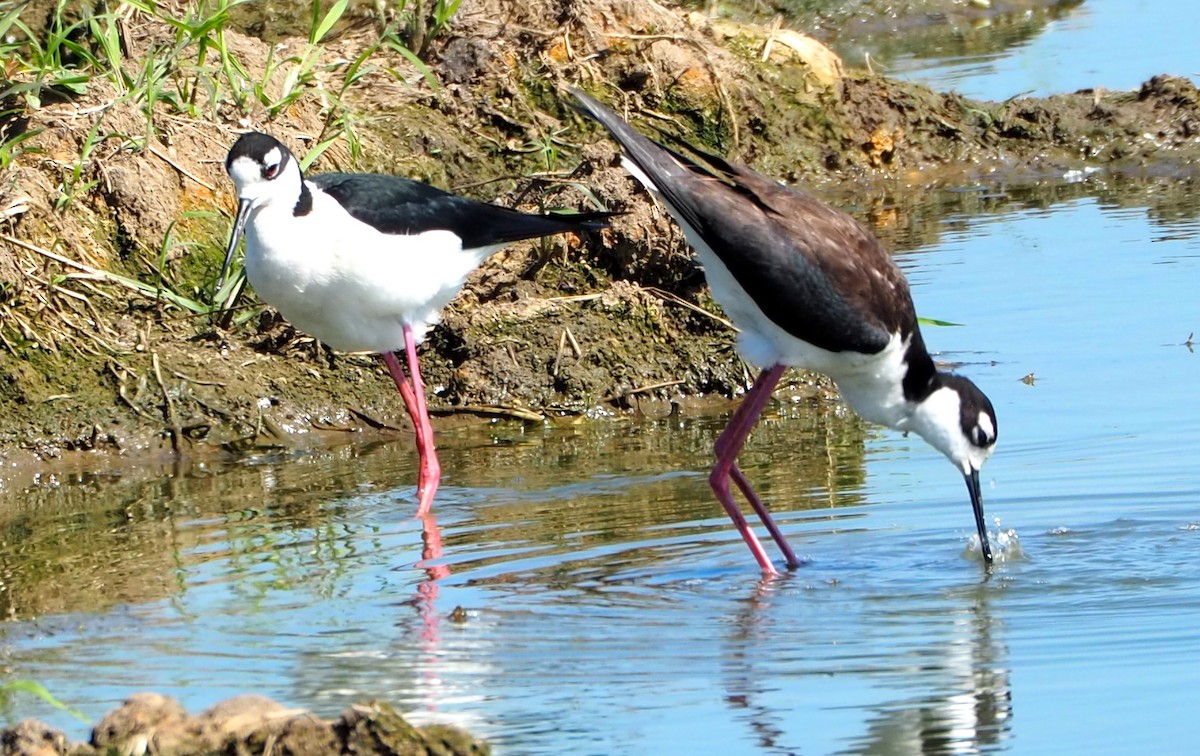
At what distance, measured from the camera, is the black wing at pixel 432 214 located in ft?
22.2

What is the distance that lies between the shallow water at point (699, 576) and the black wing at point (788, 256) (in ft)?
2.11

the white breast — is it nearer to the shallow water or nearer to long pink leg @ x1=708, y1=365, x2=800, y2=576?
the shallow water

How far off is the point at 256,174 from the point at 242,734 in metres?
3.03

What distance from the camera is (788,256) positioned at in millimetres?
5879

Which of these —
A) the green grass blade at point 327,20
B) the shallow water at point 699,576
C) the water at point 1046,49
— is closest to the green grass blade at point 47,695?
the shallow water at point 699,576

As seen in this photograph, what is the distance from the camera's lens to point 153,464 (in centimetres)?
708

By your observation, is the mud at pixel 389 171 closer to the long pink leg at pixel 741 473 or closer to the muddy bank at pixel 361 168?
the muddy bank at pixel 361 168

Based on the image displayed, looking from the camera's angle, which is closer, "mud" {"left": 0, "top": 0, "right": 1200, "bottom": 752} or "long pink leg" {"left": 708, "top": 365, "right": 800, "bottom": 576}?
"long pink leg" {"left": 708, "top": 365, "right": 800, "bottom": 576}

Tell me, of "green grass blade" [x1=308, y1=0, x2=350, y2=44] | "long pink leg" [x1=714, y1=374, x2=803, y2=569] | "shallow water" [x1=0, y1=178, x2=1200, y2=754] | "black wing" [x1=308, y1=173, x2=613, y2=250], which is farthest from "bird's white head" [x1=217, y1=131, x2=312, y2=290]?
"green grass blade" [x1=308, y1=0, x2=350, y2=44]

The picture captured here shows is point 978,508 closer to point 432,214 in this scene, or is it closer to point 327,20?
point 432,214

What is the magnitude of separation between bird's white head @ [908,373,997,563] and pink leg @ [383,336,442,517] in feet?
5.45

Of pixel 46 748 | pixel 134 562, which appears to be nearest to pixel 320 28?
pixel 134 562

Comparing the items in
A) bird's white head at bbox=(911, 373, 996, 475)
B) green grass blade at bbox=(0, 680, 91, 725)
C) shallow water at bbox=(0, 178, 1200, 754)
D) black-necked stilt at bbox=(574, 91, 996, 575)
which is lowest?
shallow water at bbox=(0, 178, 1200, 754)

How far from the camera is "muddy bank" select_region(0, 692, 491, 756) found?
11.7ft
